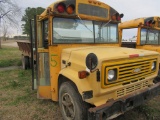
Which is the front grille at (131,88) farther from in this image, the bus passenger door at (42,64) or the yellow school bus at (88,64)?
the bus passenger door at (42,64)

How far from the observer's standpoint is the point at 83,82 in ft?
10.2

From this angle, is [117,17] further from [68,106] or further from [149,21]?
[68,106]

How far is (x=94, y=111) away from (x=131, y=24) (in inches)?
186

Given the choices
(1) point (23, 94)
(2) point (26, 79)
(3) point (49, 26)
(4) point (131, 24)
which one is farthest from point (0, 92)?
(4) point (131, 24)

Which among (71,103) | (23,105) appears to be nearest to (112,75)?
(71,103)

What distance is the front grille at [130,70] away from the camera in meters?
2.98

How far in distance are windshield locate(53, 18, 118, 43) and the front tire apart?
3.37 feet

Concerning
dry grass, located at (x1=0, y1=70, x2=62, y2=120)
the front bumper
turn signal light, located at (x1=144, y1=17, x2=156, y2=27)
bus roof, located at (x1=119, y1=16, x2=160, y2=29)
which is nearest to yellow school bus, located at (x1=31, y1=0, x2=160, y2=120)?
the front bumper

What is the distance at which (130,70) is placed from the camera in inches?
128

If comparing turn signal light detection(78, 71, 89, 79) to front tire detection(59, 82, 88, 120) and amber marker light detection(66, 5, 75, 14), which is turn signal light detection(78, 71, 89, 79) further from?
amber marker light detection(66, 5, 75, 14)

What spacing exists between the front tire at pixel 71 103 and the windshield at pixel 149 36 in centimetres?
404

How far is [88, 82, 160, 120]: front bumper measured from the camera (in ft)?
9.23

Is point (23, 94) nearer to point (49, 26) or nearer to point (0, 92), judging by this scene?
point (0, 92)

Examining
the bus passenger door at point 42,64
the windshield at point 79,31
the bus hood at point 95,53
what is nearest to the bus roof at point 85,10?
the windshield at point 79,31
